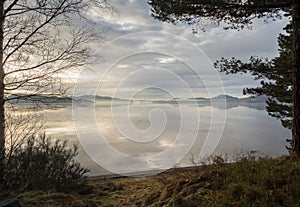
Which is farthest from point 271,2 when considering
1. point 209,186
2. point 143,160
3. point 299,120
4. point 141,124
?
point 143,160

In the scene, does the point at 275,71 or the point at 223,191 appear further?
the point at 275,71

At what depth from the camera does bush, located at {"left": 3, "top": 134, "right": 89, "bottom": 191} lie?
21.0 ft

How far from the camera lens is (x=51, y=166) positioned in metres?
6.94

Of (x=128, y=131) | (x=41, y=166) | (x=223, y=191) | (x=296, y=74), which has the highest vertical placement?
(x=296, y=74)

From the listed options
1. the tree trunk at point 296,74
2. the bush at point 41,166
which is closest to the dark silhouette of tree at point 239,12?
the tree trunk at point 296,74

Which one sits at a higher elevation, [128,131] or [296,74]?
[296,74]

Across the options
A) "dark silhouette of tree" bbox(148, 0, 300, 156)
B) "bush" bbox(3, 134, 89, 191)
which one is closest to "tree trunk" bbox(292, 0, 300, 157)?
"dark silhouette of tree" bbox(148, 0, 300, 156)

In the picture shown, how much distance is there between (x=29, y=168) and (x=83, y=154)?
21.8 feet

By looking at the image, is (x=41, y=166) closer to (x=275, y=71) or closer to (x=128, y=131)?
(x=128, y=131)

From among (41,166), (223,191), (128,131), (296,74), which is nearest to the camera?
(223,191)

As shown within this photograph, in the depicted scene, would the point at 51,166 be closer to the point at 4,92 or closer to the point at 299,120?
the point at 4,92

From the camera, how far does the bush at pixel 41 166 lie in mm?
6410

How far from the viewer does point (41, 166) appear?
678 centimetres

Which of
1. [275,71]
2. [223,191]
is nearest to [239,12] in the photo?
[275,71]
